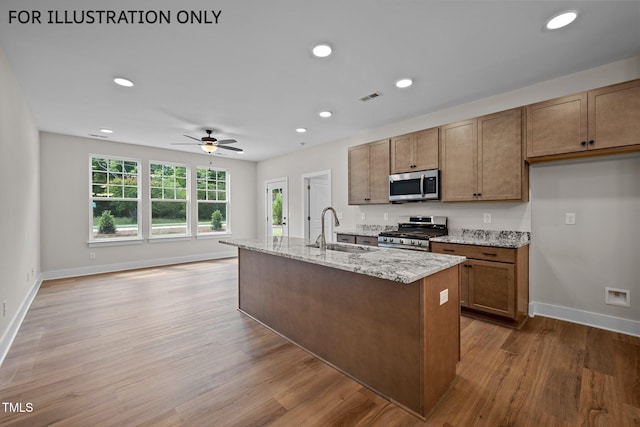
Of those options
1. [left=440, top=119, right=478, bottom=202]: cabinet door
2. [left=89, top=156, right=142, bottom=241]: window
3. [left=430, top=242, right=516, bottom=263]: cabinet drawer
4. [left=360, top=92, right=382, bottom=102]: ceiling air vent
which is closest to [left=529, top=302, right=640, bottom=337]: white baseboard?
[left=430, top=242, right=516, bottom=263]: cabinet drawer

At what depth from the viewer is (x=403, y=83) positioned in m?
3.09

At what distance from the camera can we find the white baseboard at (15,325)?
2377mm

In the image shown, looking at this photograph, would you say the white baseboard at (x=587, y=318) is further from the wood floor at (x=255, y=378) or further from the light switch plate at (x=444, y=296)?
the light switch plate at (x=444, y=296)

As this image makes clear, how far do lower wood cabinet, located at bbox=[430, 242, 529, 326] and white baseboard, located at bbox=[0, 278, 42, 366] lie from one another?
440 centimetres

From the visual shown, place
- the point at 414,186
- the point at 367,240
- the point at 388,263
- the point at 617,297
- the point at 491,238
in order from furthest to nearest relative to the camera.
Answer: the point at 367,240
the point at 414,186
the point at 491,238
the point at 617,297
the point at 388,263

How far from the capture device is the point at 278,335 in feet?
9.03

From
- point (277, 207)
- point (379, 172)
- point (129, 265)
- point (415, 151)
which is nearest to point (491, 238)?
point (415, 151)

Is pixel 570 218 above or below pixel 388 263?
above

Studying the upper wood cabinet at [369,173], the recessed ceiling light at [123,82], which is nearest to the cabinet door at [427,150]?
the upper wood cabinet at [369,173]

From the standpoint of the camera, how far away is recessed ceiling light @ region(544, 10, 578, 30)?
2.00m

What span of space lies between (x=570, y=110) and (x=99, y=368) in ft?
15.8

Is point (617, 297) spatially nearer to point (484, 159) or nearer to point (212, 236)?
point (484, 159)

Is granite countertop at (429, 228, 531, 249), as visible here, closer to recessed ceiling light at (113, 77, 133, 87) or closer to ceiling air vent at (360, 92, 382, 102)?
ceiling air vent at (360, 92, 382, 102)

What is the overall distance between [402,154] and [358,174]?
88 centimetres
